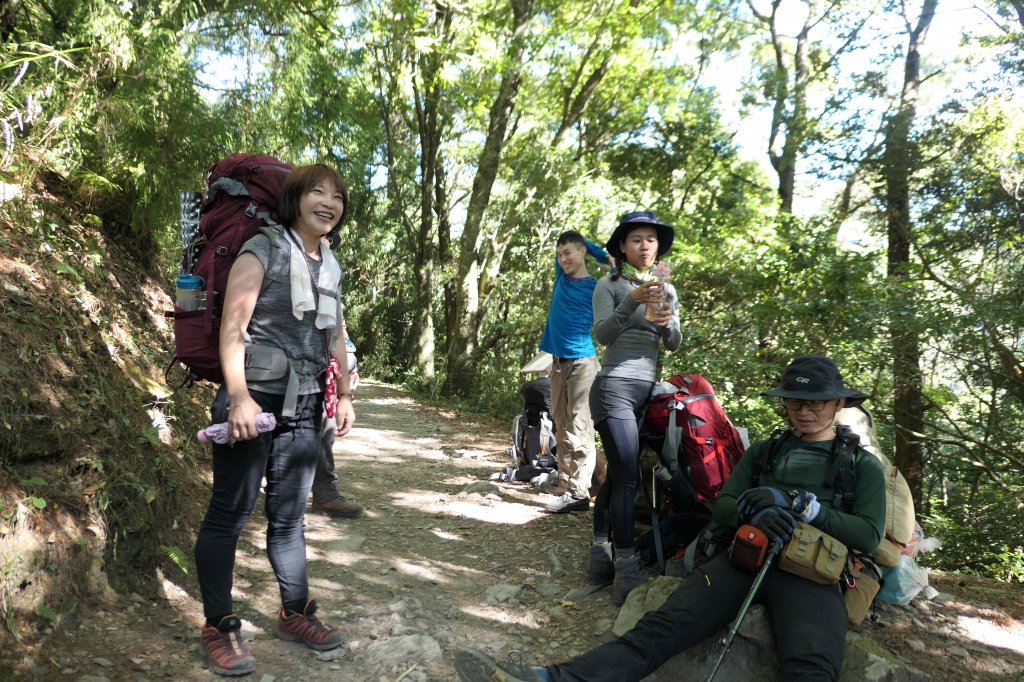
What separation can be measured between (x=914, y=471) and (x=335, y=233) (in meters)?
8.26

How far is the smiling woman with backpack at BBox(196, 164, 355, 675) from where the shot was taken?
8.73 feet

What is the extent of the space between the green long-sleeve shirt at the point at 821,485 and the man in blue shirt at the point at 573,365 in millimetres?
2247

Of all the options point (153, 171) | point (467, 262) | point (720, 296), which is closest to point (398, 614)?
point (153, 171)

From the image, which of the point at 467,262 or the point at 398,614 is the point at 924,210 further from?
the point at 398,614

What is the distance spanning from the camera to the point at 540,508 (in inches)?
220

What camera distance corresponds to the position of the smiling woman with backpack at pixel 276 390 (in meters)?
2.66

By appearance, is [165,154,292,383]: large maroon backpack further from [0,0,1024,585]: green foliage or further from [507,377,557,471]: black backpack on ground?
[507,377,557,471]: black backpack on ground

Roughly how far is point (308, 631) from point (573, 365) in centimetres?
302

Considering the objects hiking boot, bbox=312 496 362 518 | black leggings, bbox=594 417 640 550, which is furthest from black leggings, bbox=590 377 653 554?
hiking boot, bbox=312 496 362 518

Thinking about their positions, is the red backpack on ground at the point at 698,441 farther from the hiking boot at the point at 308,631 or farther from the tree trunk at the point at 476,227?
the tree trunk at the point at 476,227

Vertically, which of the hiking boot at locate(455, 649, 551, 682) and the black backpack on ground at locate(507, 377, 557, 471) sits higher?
the black backpack on ground at locate(507, 377, 557, 471)

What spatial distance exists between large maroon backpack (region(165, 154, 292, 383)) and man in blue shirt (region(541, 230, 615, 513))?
2871mm

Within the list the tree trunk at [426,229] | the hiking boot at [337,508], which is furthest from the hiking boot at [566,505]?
the tree trunk at [426,229]

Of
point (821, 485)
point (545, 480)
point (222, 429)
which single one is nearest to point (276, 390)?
point (222, 429)
